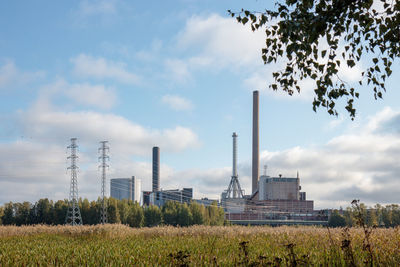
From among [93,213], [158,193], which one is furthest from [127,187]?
[93,213]

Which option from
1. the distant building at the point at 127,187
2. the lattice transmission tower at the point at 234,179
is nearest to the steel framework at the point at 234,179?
the lattice transmission tower at the point at 234,179

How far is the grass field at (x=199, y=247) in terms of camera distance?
30.4 feet

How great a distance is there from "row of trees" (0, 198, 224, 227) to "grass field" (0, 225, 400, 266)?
4073 centimetres

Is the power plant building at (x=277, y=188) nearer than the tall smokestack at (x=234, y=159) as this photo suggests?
Yes

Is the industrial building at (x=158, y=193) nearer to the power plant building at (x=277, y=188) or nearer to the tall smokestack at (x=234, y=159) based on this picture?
the tall smokestack at (x=234, y=159)

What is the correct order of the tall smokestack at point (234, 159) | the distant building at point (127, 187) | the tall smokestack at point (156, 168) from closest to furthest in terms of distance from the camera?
the tall smokestack at point (234, 159), the tall smokestack at point (156, 168), the distant building at point (127, 187)

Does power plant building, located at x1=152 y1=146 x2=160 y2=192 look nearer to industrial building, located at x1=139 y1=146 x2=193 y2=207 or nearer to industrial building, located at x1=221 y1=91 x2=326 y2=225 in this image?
industrial building, located at x1=139 y1=146 x2=193 y2=207

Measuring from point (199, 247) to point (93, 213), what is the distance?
55973 millimetres

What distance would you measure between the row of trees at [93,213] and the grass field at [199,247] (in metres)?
40.7

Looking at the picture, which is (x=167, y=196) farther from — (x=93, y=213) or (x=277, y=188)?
(x=93, y=213)

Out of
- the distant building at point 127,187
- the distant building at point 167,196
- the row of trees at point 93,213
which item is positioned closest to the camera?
the row of trees at point 93,213

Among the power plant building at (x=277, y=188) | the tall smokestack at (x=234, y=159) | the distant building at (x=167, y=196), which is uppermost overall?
the tall smokestack at (x=234, y=159)

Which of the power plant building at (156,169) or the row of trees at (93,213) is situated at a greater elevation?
the power plant building at (156,169)

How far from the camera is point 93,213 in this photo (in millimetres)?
66062
